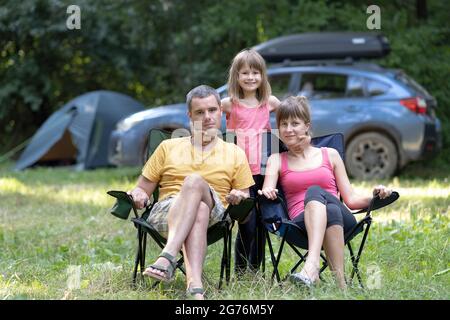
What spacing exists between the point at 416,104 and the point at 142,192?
541cm

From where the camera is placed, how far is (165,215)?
3.95 metres

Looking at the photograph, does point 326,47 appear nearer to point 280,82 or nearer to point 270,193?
point 280,82

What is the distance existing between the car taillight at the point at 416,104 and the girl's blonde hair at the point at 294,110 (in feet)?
16.3

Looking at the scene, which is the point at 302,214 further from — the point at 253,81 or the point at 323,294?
the point at 253,81

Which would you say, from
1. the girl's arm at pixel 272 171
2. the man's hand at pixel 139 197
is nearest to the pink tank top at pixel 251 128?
the girl's arm at pixel 272 171

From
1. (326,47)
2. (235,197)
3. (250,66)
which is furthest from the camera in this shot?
(326,47)

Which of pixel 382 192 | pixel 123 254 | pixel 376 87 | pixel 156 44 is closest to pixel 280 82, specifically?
pixel 376 87

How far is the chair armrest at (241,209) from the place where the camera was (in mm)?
3846

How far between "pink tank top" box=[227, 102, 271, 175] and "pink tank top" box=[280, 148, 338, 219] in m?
0.20

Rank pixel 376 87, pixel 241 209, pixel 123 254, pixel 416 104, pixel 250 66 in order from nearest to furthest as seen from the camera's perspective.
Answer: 1. pixel 241 209
2. pixel 250 66
3. pixel 123 254
4. pixel 416 104
5. pixel 376 87

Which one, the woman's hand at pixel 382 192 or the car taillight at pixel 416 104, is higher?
the woman's hand at pixel 382 192

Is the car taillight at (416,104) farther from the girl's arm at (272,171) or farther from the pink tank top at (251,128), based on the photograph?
the girl's arm at (272,171)

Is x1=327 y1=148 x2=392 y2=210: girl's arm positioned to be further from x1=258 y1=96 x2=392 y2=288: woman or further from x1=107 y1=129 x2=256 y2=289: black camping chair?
x1=107 y1=129 x2=256 y2=289: black camping chair

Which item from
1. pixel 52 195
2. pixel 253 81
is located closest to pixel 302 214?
pixel 253 81
